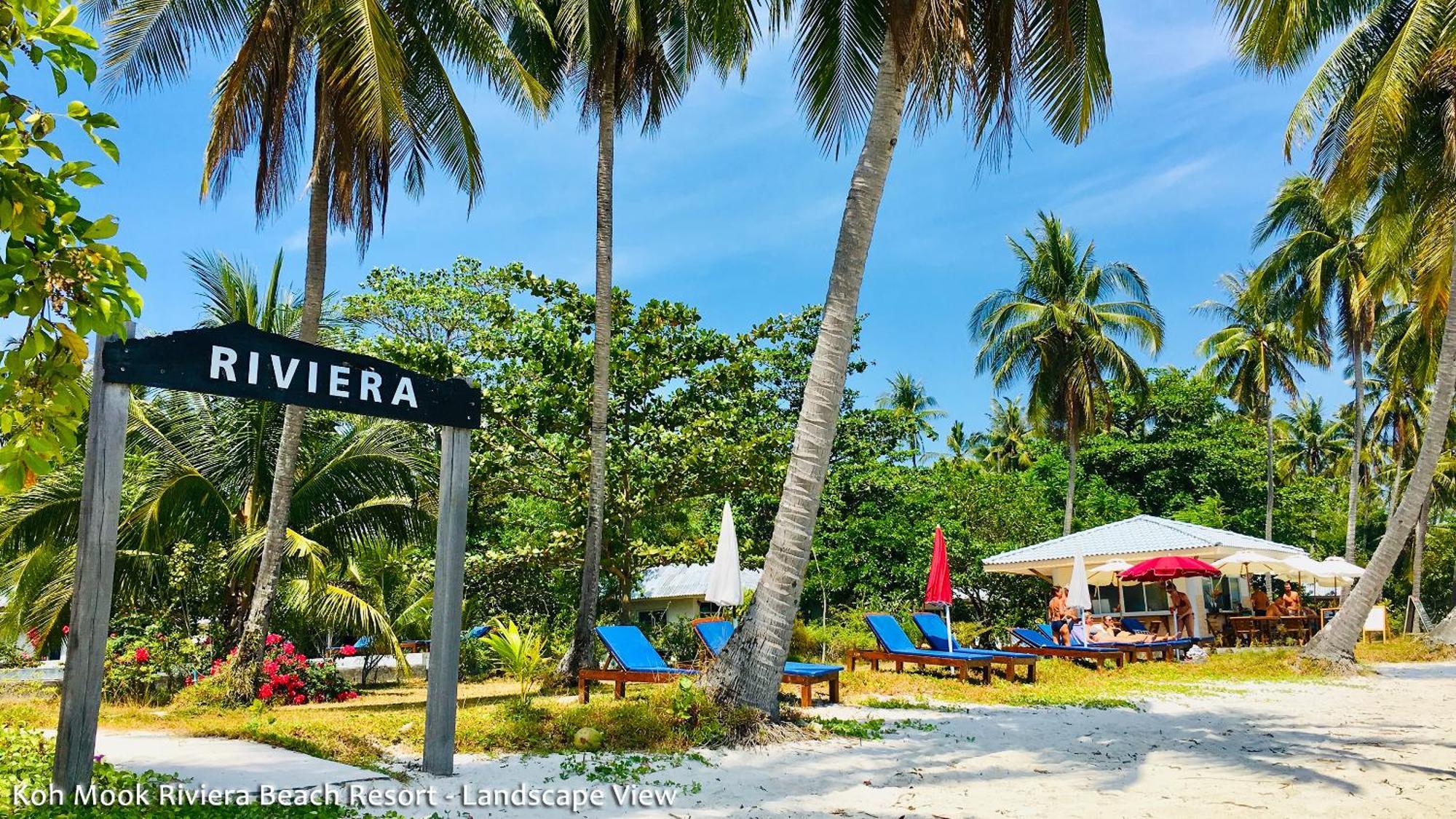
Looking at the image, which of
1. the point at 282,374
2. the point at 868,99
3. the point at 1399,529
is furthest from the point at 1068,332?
the point at 282,374

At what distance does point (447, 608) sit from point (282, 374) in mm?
1925

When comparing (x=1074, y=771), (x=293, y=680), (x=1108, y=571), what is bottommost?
(x=1074, y=771)

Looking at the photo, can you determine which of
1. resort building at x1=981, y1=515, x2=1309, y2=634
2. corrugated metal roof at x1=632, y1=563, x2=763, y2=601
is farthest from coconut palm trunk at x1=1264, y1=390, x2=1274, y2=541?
corrugated metal roof at x1=632, y1=563, x2=763, y2=601

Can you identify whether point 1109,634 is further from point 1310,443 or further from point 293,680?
point 1310,443

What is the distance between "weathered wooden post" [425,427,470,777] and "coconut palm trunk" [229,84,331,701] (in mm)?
4575

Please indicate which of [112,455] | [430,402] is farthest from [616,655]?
[112,455]

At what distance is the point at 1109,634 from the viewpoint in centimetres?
1700

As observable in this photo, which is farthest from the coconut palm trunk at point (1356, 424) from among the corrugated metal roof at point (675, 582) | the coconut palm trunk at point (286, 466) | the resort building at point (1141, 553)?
the coconut palm trunk at point (286, 466)

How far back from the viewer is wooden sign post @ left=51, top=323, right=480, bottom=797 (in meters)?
5.21

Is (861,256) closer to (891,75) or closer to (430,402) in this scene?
(891,75)

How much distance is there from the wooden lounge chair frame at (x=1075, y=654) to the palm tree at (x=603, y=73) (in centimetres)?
723

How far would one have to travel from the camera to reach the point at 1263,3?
38.6 feet

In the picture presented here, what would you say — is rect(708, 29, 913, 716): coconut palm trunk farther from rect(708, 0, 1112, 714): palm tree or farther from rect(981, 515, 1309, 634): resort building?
rect(981, 515, 1309, 634): resort building

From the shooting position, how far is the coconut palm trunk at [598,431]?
40.0 ft
